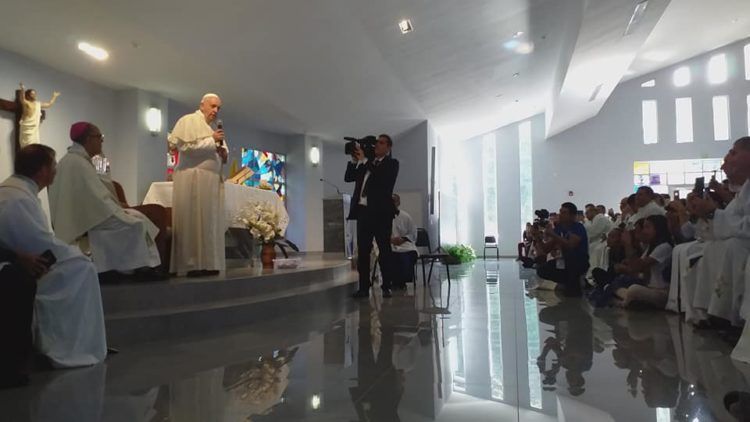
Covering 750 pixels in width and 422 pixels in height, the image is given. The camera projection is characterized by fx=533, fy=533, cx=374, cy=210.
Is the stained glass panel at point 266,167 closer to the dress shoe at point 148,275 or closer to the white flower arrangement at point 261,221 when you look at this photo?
the white flower arrangement at point 261,221

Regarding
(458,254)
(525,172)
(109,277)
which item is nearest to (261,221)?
(109,277)

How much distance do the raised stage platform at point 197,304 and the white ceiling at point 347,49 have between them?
3.41 metres

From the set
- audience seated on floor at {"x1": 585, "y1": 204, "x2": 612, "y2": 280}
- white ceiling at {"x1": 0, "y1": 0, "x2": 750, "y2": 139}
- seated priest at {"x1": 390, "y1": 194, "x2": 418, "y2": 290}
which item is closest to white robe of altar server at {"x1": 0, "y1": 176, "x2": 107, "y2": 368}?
seated priest at {"x1": 390, "y1": 194, "x2": 418, "y2": 290}

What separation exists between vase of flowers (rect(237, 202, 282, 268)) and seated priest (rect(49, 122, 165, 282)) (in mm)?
1694

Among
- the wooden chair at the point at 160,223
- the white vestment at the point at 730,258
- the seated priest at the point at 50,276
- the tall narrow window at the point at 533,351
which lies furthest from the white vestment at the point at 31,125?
the white vestment at the point at 730,258

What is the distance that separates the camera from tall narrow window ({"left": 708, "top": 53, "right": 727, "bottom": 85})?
52.2 ft

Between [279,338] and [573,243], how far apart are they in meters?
3.76

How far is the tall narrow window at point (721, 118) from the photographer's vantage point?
1585 centimetres

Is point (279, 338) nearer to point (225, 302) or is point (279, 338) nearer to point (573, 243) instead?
point (225, 302)

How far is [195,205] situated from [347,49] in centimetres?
454

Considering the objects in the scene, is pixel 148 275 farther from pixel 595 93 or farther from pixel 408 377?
pixel 595 93

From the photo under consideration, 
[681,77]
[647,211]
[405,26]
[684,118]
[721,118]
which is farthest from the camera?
[681,77]

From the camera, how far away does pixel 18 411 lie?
1.78 m

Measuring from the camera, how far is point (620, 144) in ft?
54.7
